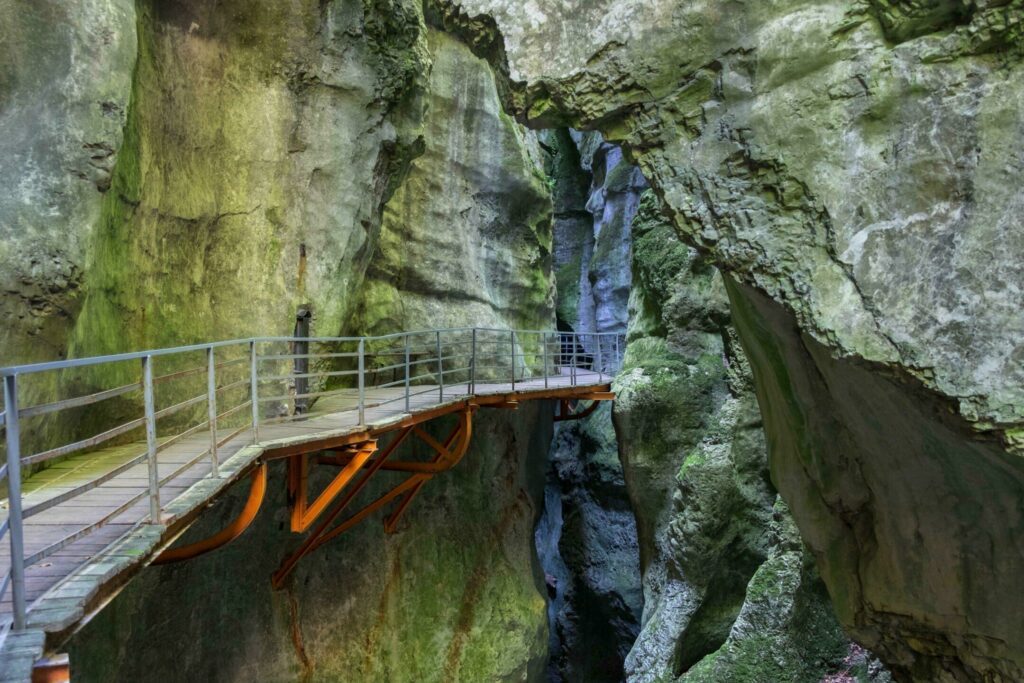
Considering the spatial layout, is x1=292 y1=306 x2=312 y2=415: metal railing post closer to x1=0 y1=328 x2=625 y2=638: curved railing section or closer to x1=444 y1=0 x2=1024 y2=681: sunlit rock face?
x1=0 y1=328 x2=625 y2=638: curved railing section

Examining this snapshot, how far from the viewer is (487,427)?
36.2 ft

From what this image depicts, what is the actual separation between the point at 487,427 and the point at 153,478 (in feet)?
25.6

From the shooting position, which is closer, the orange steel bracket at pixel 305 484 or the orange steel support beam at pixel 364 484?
the orange steel bracket at pixel 305 484

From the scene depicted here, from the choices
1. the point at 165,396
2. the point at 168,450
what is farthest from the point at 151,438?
the point at 165,396

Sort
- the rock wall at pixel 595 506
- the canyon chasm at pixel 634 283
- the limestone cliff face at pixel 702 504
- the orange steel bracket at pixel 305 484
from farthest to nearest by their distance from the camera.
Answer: the rock wall at pixel 595 506, the limestone cliff face at pixel 702 504, the orange steel bracket at pixel 305 484, the canyon chasm at pixel 634 283

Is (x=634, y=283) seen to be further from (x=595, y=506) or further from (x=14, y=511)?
(x=14, y=511)

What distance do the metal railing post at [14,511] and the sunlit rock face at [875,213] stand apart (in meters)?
3.35

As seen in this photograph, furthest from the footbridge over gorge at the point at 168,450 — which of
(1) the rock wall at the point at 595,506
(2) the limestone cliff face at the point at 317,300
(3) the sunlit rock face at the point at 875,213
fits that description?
(1) the rock wall at the point at 595,506

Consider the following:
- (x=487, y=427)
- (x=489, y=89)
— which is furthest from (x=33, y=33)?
(x=489, y=89)

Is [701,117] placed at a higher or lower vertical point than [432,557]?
higher

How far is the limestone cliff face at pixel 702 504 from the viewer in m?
7.05

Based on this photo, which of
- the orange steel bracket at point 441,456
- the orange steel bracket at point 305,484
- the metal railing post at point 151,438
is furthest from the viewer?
the orange steel bracket at point 441,456

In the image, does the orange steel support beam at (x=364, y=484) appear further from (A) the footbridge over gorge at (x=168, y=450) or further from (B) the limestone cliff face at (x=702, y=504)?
(B) the limestone cliff face at (x=702, y=504)

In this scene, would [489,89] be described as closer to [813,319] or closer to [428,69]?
[428,69]
